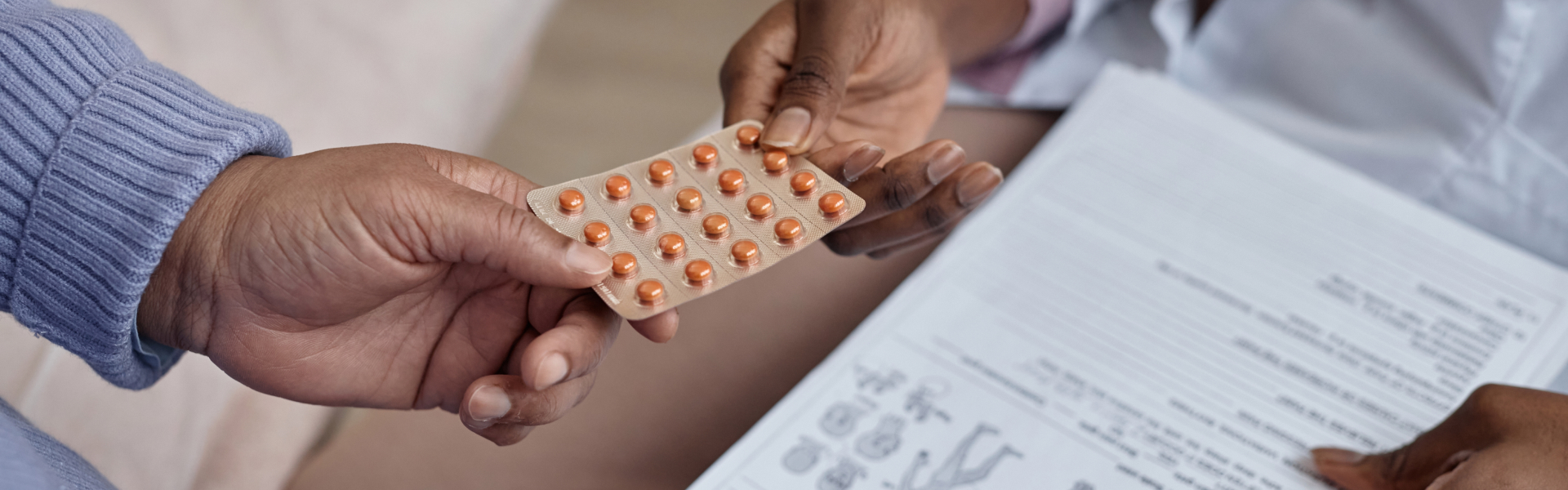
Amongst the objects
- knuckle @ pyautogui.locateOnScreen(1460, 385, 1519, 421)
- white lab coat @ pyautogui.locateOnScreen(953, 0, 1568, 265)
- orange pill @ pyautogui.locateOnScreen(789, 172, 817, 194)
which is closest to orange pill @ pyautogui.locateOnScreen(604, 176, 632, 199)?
orange pill @ pyautogui.locateOnScreen(789, 172, 817, 194)

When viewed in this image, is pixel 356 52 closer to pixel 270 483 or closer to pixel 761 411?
pixel 270 483

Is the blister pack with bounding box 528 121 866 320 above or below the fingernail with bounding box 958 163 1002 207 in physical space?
below

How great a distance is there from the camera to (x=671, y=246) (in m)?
0.54

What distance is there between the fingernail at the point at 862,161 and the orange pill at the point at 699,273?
0.41ft

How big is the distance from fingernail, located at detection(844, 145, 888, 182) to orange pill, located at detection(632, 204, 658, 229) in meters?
0.13

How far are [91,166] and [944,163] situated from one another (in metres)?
0.48

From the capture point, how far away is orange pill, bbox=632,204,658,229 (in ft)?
1.84

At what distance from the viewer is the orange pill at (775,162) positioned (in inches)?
23.7

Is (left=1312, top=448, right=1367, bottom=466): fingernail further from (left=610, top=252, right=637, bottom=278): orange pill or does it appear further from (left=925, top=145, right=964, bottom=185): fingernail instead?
(left=610, top=252, right=637, bottom=278): orange pill

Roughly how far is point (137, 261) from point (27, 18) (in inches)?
6.7

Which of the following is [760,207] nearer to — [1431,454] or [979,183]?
[979,183]

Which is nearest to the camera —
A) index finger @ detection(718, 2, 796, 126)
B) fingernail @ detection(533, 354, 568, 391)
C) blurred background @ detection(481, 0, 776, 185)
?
fingernail @ detection(533, 354, 568, 391)

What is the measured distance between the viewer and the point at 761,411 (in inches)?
25.1

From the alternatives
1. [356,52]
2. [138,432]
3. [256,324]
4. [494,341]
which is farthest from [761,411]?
[356,52]
